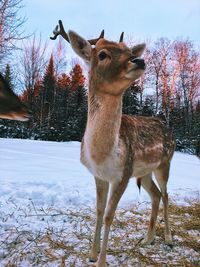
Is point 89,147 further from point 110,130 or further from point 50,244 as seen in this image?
point 50,244

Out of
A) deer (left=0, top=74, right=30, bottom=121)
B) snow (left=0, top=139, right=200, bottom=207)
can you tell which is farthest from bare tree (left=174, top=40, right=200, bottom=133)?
deer (left=0, top=74, right=30, bottom=121)

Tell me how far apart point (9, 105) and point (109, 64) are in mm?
1577

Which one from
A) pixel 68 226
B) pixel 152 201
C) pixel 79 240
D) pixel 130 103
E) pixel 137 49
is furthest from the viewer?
pixel 130 103

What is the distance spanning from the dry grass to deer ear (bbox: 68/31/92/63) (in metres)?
2.18

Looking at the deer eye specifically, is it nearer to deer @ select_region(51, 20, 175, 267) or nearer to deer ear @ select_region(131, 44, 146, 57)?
deer @ select_region(51, 20, 175, 267)

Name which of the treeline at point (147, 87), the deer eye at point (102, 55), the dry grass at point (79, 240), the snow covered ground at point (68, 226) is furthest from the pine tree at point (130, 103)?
the deer eye at point (102, 55)

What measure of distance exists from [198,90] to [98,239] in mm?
40192

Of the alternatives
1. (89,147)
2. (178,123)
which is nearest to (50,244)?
(89,147)

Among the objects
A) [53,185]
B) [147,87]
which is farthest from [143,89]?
[53,185]

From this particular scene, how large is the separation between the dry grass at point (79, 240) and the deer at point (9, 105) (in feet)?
5.87

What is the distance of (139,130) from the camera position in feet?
15.9

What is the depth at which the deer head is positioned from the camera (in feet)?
12.1

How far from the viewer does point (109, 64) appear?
387cm

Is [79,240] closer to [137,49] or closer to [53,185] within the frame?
[137,49]
